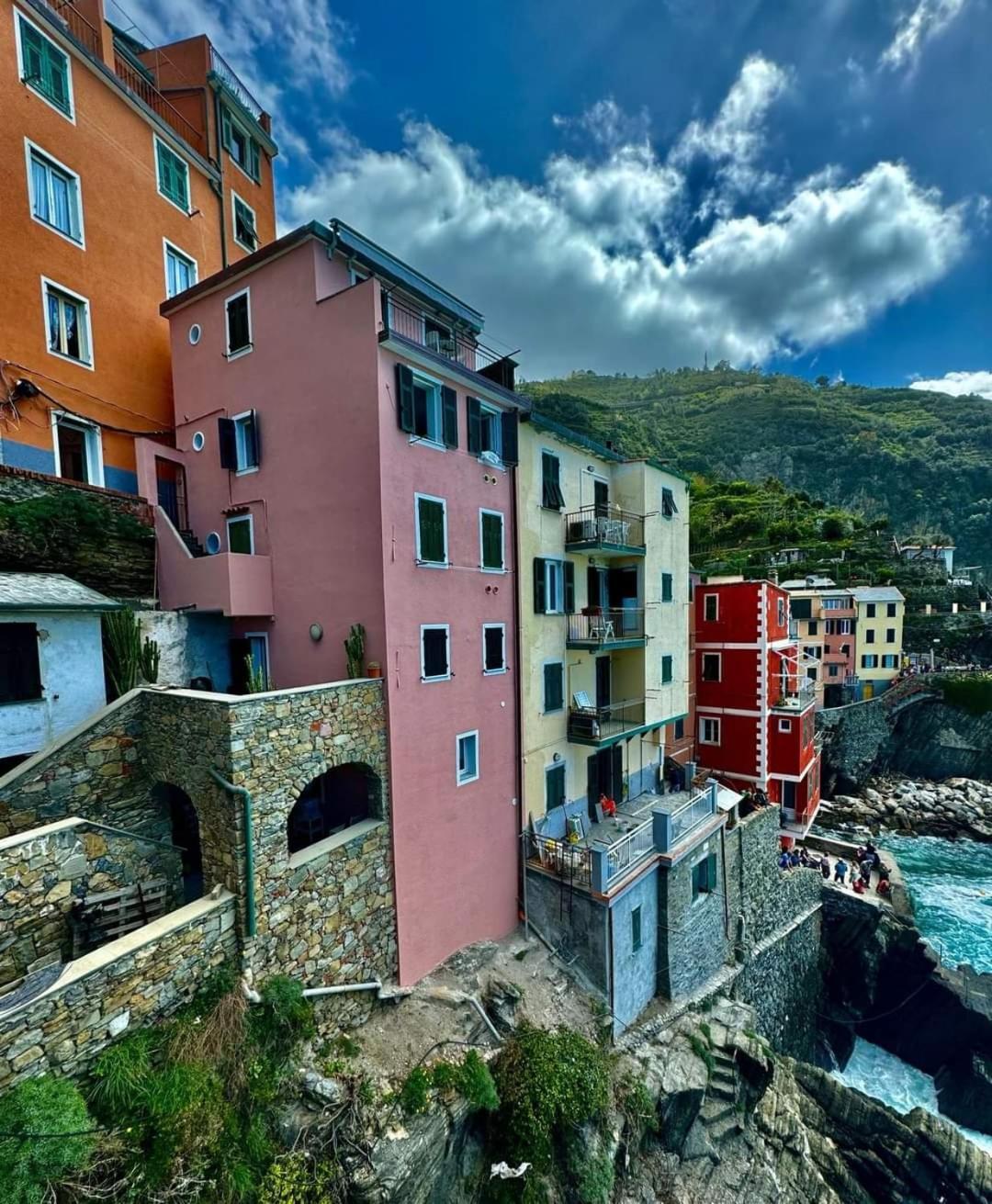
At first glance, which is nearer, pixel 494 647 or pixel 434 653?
pixel 434 653

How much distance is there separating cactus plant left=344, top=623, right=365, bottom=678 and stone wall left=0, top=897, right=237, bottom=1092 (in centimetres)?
473

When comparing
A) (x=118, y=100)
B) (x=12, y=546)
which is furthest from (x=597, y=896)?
(x=118, y=100)

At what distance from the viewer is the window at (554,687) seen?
15938 mm

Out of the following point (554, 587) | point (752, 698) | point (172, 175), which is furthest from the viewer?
point (752, 698)

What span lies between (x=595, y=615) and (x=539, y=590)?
2.48 metres

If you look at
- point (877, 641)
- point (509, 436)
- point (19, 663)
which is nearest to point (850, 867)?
A: point (509, 436)

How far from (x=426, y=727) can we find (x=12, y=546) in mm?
10269

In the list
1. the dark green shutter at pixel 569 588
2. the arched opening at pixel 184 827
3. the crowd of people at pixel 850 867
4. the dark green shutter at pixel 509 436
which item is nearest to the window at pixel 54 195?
the dark green shutter at pixel 509 436

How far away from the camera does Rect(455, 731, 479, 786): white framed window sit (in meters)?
13.1

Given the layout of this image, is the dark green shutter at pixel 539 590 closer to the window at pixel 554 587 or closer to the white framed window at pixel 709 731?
the window at pixel 554 587

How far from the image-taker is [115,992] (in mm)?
7352

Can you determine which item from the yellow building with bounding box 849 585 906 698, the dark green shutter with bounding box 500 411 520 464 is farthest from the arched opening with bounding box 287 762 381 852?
the yellow building with bounding box 849 585 906 698

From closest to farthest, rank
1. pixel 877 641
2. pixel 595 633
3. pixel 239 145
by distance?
pixel 595 633 → pixel 239 145 → pixel 877 641

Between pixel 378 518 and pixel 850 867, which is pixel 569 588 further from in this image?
pixel 850 867
